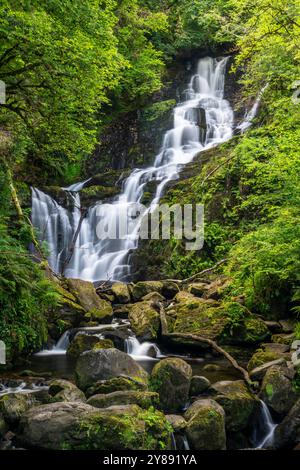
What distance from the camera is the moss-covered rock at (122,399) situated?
5531mm

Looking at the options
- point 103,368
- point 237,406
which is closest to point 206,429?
point 237,406

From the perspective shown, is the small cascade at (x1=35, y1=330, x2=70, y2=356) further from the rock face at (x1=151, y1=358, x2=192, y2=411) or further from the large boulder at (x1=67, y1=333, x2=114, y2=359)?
the rock face at (x1=151, y1=358, x2=192, y2=411)

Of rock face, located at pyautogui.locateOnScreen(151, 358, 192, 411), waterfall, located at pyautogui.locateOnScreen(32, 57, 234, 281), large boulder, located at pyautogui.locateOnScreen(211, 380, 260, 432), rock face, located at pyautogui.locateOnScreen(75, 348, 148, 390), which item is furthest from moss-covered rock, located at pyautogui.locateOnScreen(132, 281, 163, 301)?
large boulder, located at pyautogui.locateOnScreen(211, 380, 260, 432)

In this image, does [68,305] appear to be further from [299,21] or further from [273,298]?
[299,21]

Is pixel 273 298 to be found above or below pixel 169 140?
below

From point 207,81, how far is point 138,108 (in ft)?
14.6

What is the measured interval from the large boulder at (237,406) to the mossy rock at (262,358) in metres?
1.17

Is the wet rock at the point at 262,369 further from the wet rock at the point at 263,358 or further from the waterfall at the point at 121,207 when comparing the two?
the waterfall at the point at 121,207

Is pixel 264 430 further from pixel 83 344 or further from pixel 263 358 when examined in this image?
pixel 83 344

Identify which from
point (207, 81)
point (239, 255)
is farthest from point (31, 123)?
point (207, 81)

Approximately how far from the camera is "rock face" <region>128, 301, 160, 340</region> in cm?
940

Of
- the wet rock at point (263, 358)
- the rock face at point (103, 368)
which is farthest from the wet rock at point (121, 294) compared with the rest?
the rock face at point (103, 368)

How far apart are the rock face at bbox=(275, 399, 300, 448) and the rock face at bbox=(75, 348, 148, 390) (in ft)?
6.65

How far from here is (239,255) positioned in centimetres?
990
